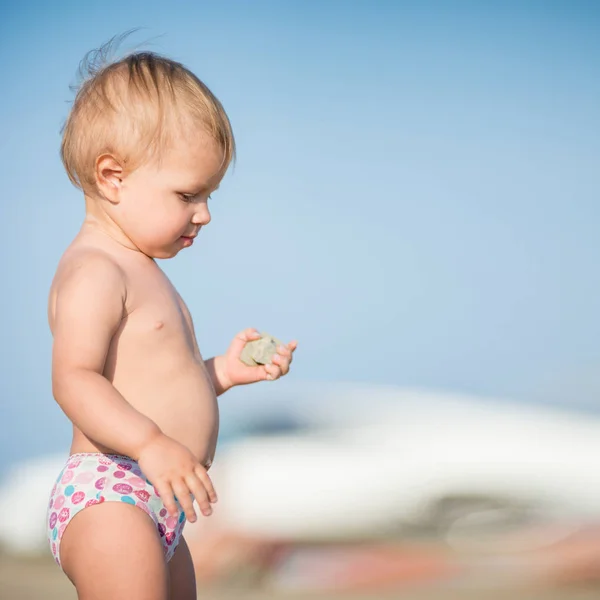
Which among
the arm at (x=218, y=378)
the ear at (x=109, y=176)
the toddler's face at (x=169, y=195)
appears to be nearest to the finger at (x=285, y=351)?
the arm at (x=218, y=378)

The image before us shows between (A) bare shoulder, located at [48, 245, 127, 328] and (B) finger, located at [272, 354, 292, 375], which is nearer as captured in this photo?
(A) bare shoulder, located at [48, 245, 127, 328]

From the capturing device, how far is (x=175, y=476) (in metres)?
1.58

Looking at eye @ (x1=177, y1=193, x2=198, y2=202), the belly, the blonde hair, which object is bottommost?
the belly

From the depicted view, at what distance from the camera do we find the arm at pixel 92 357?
5.39ft

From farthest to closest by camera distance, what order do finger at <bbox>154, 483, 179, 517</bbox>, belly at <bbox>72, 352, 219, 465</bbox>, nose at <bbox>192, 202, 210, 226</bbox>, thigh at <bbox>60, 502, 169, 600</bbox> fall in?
nose at <bbox>192, 202, 210, 226</bbox> < belly at <bbox>72, 352, 219, 465</bbox> < thigh at <bbox>60, 502, 169, 600</bbox> < finger at <bbox>154, 483, 179, 517</bbox>

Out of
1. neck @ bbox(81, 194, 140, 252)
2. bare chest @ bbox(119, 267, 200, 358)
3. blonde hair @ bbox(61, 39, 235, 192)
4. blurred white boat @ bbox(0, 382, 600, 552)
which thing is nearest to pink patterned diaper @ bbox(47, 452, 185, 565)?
bare chest @ bbox(119, 267, 200, 358)

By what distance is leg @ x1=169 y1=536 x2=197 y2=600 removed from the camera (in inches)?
77.8

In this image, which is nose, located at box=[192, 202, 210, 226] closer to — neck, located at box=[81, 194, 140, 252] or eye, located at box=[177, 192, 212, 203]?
eye, located at box=[177, 192, 212, 203]

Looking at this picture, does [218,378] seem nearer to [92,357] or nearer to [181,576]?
[181,576]

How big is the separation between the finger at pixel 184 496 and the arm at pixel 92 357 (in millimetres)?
100

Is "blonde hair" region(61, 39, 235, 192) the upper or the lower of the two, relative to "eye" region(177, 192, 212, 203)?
upper

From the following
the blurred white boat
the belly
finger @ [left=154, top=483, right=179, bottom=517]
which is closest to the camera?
finger @ [left=154, top=483, right=179, bottom=517]

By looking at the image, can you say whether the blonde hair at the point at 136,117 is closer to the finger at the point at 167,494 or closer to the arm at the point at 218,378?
the arm at the point at 218,378

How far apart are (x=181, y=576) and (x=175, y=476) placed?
515 millimetres
